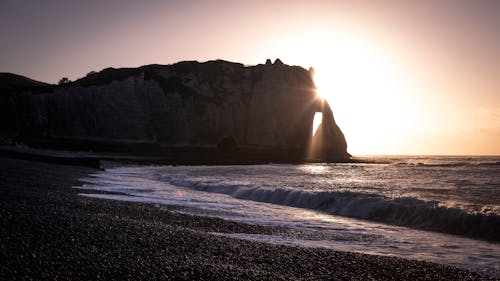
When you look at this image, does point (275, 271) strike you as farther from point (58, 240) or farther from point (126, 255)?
point (58, 240)

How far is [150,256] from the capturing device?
6531 millimetres

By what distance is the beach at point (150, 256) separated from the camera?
5.45m

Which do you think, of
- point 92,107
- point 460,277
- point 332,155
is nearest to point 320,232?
point 460,277

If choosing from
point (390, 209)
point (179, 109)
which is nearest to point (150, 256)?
point (390, 209)

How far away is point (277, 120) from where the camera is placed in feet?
327

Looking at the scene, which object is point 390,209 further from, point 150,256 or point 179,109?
point 179,109

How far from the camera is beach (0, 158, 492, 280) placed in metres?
5.45

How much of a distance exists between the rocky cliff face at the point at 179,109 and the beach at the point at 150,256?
71890mm

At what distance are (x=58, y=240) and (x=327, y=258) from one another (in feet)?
15.7

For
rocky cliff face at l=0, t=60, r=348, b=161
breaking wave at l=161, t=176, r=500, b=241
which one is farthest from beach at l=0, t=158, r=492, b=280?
rocky cliff face at l=0, t=60, r=348, b=161

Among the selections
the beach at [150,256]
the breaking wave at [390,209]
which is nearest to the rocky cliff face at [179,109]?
the breaking wave at [390,209]

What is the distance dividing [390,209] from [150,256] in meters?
12.6

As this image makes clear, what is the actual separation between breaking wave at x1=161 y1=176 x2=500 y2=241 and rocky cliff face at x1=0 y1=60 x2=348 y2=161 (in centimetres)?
6151

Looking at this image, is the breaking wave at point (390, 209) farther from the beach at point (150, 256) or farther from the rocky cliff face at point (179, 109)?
the rocky cliff face at point (179, 109)
